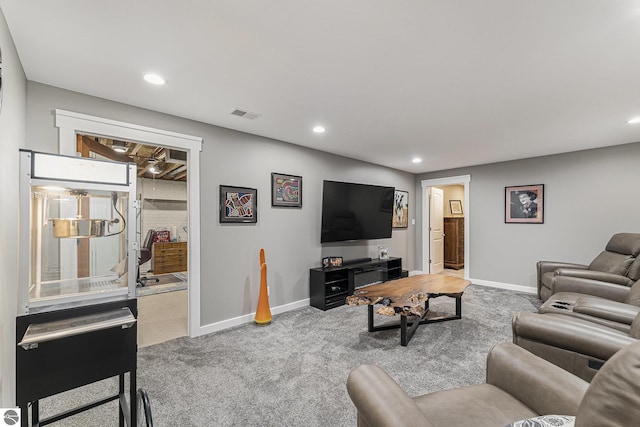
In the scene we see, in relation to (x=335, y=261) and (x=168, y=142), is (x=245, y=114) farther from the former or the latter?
(x=335, y=261)

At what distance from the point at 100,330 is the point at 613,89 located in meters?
4.04

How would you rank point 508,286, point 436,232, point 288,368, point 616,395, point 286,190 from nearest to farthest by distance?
point 616,395 < point 288,368 < point 286,190 < point 508,286 < point 436,232

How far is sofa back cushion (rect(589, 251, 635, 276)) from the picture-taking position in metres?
3.26

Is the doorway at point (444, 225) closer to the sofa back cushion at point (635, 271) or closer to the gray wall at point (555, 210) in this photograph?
the gray wall at point (555, 210)

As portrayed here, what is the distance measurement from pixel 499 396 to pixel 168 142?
330 centimetres

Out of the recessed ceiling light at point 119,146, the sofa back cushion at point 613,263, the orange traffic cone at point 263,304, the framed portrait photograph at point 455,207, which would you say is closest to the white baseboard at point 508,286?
the sofa back cushion at point 613,263

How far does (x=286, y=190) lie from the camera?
156 inches

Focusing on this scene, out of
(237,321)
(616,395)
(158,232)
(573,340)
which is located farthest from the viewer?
(158,232)

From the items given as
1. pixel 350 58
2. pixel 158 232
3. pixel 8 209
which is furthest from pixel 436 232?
pixel 158 232

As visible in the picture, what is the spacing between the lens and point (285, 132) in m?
3.56

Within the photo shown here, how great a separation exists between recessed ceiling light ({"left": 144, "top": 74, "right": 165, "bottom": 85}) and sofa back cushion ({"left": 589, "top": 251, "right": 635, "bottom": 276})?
5.10m

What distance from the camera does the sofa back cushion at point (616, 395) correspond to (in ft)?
1.98

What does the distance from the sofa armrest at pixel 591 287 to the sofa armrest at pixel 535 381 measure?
236 centimetres

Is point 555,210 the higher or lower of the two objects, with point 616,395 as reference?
higher
